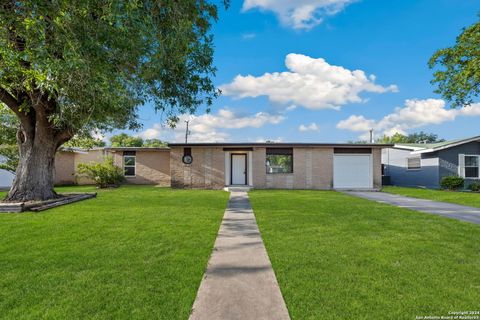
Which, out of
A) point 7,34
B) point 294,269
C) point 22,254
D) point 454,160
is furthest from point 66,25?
point 454,160

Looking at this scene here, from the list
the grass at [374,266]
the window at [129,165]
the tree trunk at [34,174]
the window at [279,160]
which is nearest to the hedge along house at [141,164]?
the window at [129,165]

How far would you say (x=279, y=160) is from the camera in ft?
57.0

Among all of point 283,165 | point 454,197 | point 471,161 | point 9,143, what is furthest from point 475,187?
point 9,143

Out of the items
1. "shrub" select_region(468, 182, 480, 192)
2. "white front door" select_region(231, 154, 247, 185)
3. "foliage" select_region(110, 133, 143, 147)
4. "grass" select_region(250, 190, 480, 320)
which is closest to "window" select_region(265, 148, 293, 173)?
"white front door" select_region(231, 154, 247, 185)

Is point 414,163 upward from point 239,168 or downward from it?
upward

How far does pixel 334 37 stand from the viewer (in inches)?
607

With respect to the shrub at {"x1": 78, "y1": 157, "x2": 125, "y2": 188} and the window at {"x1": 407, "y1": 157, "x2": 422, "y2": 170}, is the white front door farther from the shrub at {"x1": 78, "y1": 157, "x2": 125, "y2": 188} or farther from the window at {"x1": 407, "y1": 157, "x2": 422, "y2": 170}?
the window at {"x1": 407, "y1": 157, "x2": 422, "y2": 170}

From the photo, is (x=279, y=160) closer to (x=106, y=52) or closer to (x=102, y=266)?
(x=106, y=52)

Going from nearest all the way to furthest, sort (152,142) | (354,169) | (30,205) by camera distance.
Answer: (30,205)
(354,169)
(152,142)

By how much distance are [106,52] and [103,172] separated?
46.2 ft

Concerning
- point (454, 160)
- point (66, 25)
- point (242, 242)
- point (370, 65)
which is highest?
point (370, 65)

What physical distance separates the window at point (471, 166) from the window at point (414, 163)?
→ 276 centimetres

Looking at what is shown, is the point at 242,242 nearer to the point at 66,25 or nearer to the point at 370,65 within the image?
the point at 66,25

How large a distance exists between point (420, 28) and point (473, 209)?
32.2 ft
